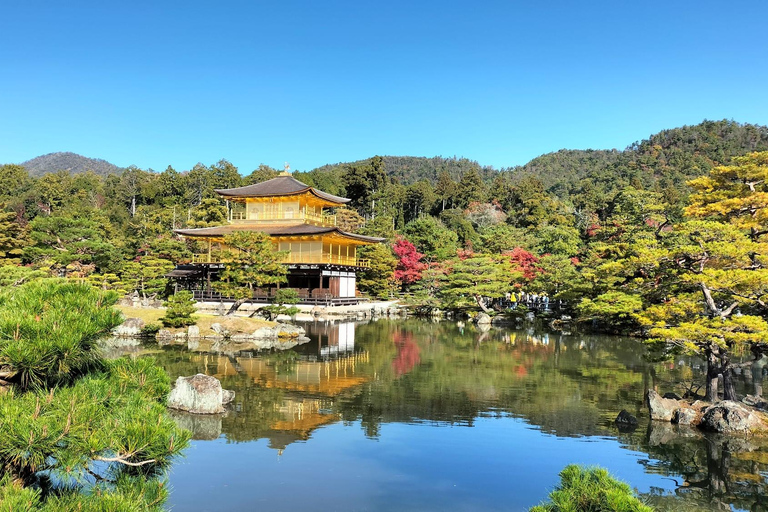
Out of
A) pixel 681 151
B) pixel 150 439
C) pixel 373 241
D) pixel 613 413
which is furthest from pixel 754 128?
pixel 150 439

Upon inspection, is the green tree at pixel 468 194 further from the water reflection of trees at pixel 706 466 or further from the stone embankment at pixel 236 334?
the water reflection of trees at pixel 706 466

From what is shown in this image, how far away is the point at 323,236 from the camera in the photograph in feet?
95.1

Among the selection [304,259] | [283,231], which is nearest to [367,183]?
[283,231]

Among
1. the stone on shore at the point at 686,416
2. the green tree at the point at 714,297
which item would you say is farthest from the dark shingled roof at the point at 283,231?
the stone on shore at the point at 686,416

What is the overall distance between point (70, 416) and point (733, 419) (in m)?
10.1

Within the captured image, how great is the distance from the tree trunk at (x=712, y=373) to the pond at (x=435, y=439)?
4.11 feet

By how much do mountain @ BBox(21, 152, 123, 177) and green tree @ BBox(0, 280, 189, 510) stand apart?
13569cm

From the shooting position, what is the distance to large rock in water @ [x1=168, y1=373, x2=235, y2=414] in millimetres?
9516

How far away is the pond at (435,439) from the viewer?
642 cm

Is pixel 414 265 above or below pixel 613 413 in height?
above

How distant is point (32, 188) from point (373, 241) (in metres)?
35.6

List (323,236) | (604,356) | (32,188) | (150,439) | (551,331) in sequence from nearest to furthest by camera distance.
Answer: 1. (150,439)
2. (604,356)
3. (551,331)
4. (323,236)
5. (32,188)

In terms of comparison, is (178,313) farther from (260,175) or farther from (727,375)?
(260,175)

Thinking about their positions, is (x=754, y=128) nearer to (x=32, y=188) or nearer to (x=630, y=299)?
(x=630, y=299)
